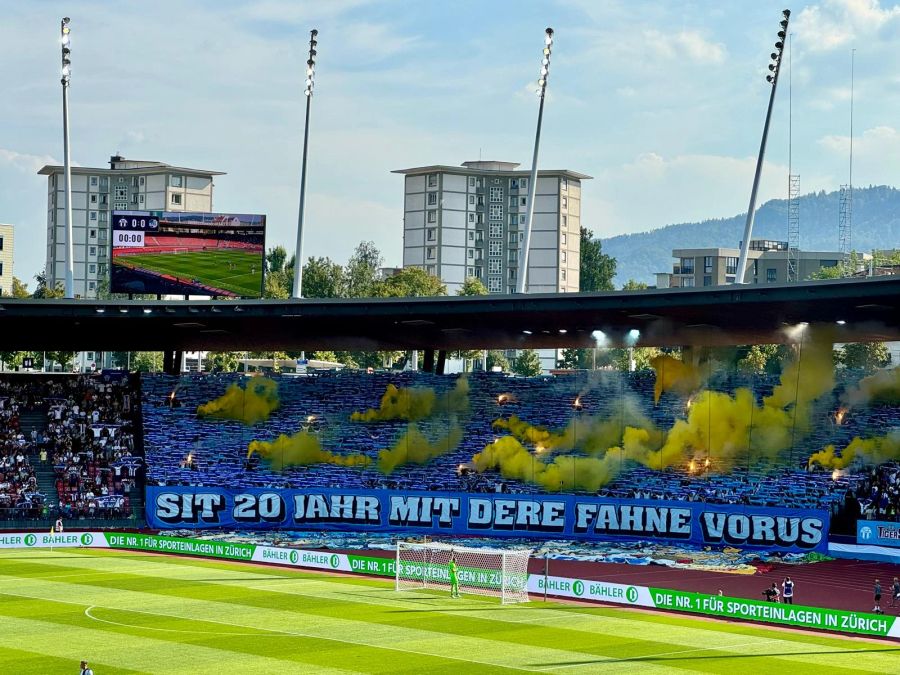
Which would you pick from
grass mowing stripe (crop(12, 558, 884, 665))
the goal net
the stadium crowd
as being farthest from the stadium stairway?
the goal net

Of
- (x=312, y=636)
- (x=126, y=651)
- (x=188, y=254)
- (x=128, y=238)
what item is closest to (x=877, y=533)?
(x=312, y=636)

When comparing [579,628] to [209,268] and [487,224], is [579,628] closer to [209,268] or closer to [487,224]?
[209,268]

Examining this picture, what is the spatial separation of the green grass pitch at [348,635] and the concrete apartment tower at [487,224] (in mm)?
117170

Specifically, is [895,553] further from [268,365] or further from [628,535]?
[268,365]

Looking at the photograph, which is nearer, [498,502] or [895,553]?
[895,553]

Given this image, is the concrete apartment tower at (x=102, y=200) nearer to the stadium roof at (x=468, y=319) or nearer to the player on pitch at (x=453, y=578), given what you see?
the stadium roof at (x=468, y=319)

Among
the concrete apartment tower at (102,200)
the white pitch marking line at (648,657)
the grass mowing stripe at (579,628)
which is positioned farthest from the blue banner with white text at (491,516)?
the concrete apartment tower at (102,200)

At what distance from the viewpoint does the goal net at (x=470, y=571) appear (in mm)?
46844

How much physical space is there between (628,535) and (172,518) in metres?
23.2

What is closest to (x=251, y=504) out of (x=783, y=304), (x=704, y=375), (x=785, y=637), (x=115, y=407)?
(x=115, y=407)

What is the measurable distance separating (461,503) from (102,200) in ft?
432

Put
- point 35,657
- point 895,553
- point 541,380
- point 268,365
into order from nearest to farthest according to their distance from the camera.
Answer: point 35,657
point 895,553
point 541,380
point 268,365

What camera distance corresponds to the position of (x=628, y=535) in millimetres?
59781

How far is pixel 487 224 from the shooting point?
17212 cm
